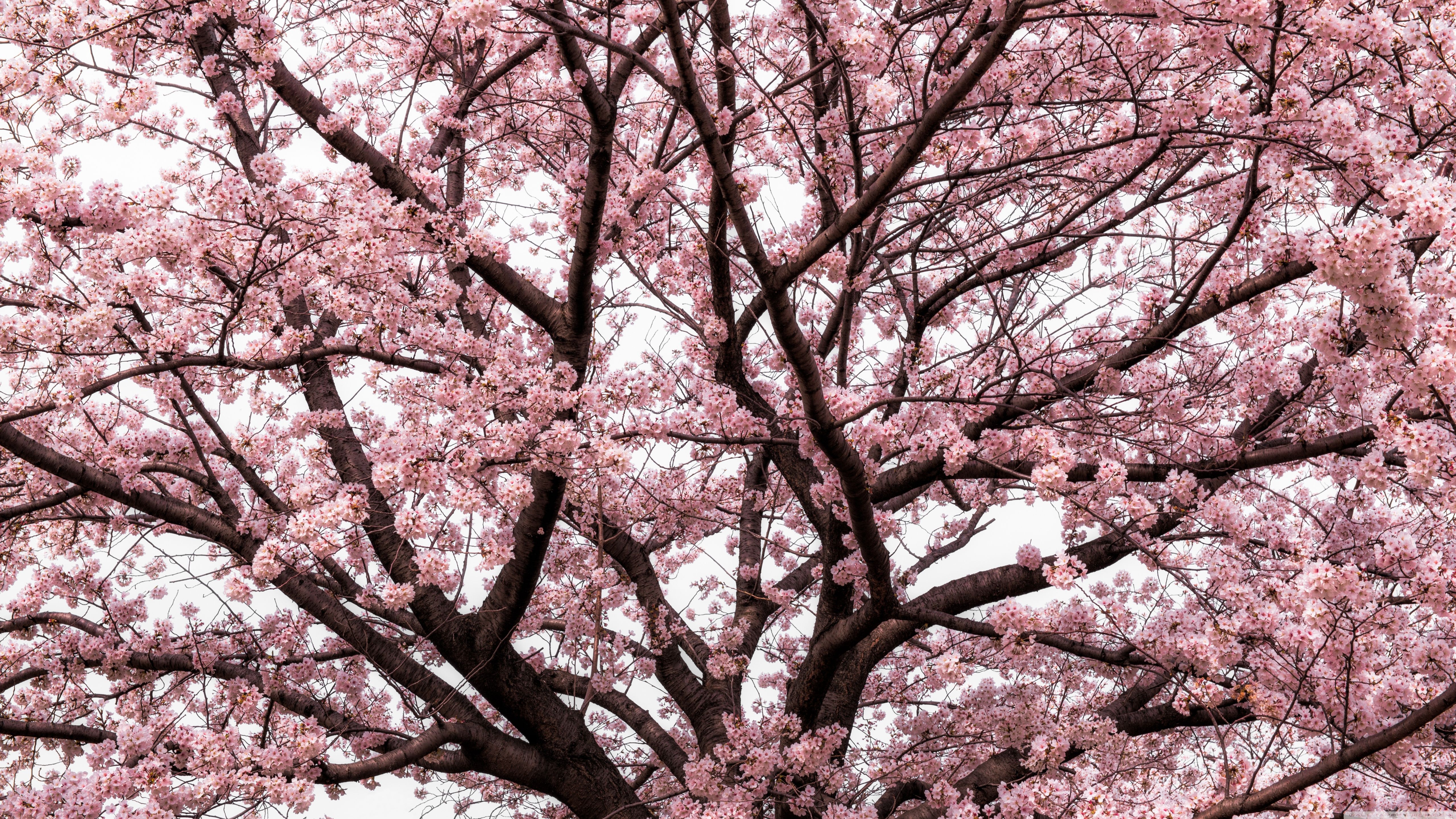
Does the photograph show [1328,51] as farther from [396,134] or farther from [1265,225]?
[396,134]

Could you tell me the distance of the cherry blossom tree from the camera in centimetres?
419

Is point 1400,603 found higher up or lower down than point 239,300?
lower down

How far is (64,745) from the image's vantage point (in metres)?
6.52

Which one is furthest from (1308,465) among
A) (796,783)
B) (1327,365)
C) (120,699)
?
(120,699)

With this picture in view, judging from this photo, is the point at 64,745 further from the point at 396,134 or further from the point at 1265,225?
the point at 1265,225

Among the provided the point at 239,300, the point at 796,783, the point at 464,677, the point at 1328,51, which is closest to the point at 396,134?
the point at 239,300

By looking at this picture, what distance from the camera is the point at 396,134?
750 cm

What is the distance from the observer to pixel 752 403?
5.96 metres

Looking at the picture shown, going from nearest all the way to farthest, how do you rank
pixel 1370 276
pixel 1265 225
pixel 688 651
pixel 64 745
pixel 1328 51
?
pixel 1370 276 → pixel 1328 51 → pixel 1265 225 → pixel 64 745 → pixel 688 651

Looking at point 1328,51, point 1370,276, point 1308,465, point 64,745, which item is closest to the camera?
point 1370,276

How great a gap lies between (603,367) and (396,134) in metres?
2.65

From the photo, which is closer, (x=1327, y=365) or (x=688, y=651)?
(x=1327, y=365)

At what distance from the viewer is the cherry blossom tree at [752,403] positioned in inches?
165

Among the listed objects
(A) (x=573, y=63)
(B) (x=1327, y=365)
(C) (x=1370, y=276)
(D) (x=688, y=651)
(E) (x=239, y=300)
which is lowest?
(C) (x=1370, y=276)
